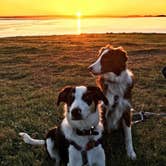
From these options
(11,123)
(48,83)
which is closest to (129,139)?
(11,123)

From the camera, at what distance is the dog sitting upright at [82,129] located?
206 inches

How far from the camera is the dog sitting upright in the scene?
5234 mm

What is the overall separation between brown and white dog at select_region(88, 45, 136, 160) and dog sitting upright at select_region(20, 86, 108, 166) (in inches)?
51.2

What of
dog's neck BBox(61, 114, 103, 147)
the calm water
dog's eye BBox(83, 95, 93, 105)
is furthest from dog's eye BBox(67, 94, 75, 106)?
the calm water

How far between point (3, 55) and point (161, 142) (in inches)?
550

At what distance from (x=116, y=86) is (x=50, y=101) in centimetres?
318

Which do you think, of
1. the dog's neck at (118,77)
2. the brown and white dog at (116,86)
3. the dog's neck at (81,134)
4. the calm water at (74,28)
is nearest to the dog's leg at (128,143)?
the brown and white dog at (116,86)

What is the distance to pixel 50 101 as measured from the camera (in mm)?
9820

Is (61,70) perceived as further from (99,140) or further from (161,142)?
(99,140)

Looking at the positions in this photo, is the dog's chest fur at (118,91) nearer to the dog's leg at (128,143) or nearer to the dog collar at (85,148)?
the dog's leg at (128,143)

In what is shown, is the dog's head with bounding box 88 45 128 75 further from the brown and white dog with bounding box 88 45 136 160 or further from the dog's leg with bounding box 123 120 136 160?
the dog's leg with bounding box 123 120 136 160

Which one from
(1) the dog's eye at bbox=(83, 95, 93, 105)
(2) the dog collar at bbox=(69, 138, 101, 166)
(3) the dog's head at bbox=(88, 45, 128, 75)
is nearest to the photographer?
(1) the dog's eye at bbox=(83, 95, 93, 105)

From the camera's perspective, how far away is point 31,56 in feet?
62.2

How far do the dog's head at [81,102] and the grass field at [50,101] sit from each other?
1235mm
